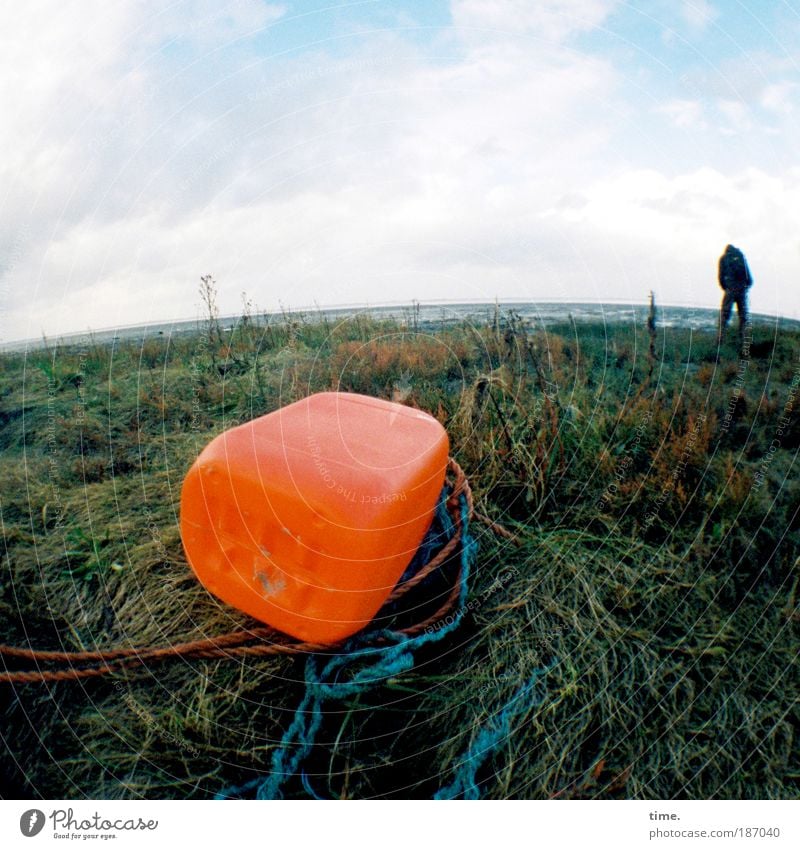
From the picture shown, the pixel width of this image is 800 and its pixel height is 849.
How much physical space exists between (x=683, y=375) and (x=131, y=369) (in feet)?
11.4

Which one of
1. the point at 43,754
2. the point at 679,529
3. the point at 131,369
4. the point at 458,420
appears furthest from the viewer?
the point at 131,369

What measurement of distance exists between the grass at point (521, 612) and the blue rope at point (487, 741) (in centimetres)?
2

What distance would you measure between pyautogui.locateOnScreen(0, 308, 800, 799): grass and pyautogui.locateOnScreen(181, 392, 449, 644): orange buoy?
29 centimetres

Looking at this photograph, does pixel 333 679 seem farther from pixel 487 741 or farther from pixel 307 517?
pixel 307 517

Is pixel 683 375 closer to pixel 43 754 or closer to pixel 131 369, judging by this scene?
pixel 43 754

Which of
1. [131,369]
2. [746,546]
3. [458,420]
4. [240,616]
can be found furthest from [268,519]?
[131,369]

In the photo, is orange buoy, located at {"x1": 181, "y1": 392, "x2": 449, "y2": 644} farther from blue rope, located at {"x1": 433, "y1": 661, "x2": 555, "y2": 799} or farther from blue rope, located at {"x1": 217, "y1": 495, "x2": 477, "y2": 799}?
blue rope, located at {"x1": 433, "y1": 661, "x2": 555, "y2": 799}

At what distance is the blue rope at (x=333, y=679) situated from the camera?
1.15 m

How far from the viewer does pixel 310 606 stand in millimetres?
1143

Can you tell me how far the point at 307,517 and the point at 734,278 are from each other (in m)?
1.86

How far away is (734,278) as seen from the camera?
2.01 meters

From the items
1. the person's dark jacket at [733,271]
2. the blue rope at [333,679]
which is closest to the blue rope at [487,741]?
the blue rope at [333,679]

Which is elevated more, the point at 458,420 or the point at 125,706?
the point at 458,420

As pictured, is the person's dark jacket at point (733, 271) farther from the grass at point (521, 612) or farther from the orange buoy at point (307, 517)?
the orange buoy at point (307, 517)
